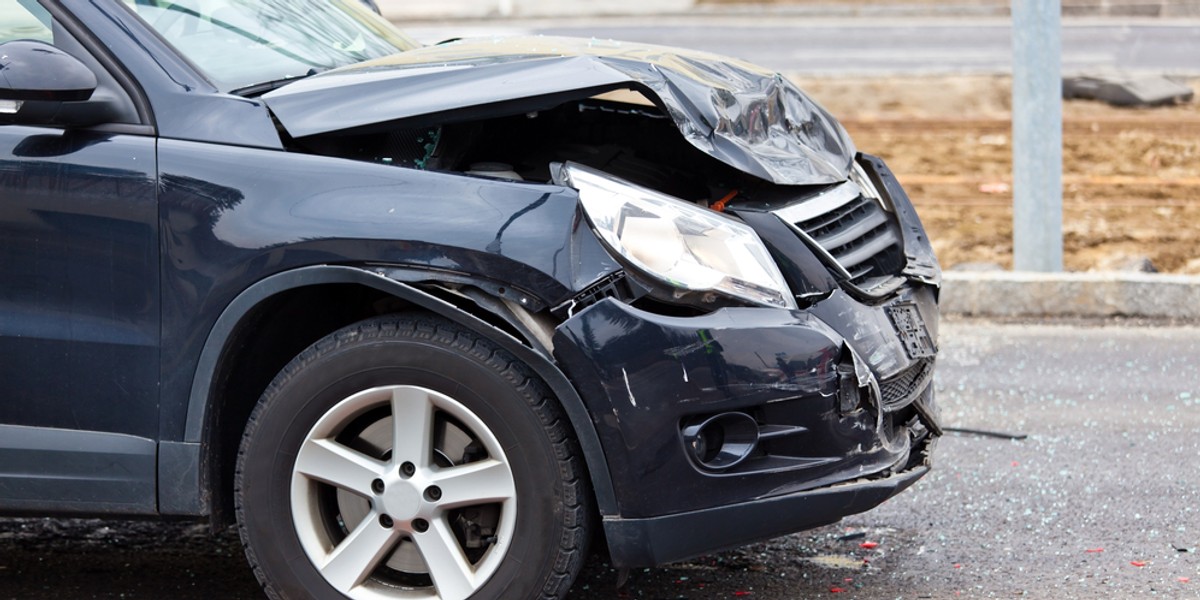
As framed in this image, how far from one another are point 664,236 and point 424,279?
527 millimetres

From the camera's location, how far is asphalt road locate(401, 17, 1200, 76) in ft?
53.7

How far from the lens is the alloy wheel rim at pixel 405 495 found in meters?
3.13

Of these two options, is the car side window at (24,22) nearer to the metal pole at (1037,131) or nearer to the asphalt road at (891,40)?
the metal pole at (1037,131)

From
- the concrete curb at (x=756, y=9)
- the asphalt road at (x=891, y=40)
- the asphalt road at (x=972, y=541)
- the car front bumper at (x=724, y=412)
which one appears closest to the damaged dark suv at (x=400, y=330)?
the car front bumper at (x=724, y=412)

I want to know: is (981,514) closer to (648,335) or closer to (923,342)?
(923,342)

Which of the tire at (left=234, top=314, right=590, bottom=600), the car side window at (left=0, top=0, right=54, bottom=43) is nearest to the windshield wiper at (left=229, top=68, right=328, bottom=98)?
the car side window at (left=0, top=0, right=54, bottom=43)

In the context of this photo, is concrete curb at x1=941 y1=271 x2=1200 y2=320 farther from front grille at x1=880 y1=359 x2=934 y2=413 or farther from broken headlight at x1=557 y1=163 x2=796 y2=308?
broken headlight at x1=557 y1=163 x2=796 y2=308

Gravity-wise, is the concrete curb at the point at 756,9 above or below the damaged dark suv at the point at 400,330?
above

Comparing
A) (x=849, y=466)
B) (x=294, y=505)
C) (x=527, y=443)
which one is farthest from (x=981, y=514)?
(x=294, y=505)

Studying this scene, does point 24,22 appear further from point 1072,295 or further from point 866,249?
point 1072,295

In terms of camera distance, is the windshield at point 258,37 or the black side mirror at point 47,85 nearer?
the black side mirror at point 47,85

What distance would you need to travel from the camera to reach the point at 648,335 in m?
3.01

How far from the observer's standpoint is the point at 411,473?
3.16 m

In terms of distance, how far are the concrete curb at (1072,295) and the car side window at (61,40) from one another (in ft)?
15.4
